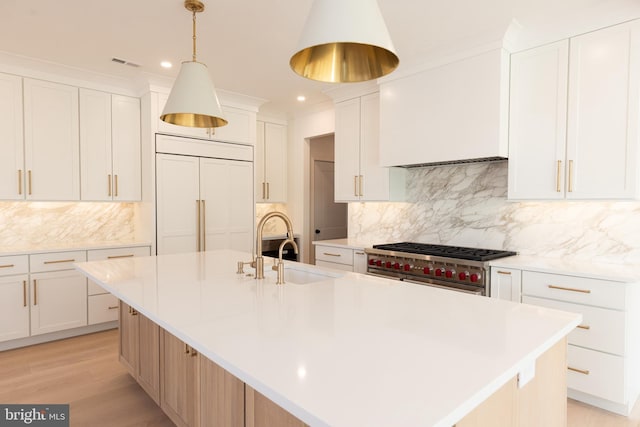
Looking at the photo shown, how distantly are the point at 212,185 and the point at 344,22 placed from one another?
3.57m

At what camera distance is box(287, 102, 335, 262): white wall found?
5.22 meters

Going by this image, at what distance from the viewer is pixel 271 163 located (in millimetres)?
5340

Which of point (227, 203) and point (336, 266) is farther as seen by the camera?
point (227, 203)

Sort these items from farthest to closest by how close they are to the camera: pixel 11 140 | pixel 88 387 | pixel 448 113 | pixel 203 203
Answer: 1. pixel 203 203
2. pixel 11 140
3. pixel 448 113
4. pixel 88 387

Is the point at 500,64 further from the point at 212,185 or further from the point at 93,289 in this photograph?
the point at 93,289

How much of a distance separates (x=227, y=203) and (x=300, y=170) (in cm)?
126

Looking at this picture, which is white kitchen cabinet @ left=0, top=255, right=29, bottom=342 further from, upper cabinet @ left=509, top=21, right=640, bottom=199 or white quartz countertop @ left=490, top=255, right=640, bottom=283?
upper cabinet @ left=509, top=21, right=640, bottom=199

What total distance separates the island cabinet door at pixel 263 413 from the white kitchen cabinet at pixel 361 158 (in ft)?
9.45

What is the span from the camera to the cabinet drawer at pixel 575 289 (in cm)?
225

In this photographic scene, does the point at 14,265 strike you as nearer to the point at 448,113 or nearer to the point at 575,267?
the point at 448,113

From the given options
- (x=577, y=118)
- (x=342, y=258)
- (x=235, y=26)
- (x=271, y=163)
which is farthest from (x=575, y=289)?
(x=271, y=163)

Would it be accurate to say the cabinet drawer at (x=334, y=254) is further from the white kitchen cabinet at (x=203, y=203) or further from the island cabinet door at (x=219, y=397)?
the island cabinet door at (x=219, y=397)

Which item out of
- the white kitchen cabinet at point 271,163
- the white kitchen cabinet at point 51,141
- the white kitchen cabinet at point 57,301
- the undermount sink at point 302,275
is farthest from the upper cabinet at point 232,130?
the undermount sink at point 302,275

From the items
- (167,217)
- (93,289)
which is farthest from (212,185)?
(93,289)
